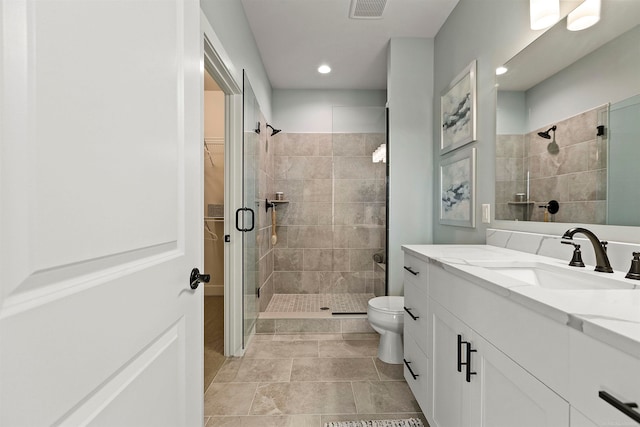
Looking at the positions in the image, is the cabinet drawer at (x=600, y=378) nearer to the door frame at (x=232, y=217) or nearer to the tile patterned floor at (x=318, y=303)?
the door frame at (x=232, y=217)

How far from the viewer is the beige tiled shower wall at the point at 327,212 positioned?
3.02 metres

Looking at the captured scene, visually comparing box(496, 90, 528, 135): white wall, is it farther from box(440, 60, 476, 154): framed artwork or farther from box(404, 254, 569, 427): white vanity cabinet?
box(404, 254, 569, 427): white vanity cabinet

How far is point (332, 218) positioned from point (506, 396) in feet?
8.37

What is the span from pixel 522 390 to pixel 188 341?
957mm

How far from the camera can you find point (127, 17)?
652 mm

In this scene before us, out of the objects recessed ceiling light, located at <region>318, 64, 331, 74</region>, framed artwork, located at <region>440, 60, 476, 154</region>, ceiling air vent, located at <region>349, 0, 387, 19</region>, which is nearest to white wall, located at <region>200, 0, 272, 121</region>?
recessed ceiling light, located at <region>318, 64, 331, 74</region>

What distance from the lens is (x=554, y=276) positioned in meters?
1.16

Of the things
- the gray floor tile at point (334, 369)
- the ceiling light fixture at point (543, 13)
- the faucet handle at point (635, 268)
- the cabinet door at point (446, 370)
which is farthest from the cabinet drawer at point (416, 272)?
the ceiling light fixture at point (543, 13)

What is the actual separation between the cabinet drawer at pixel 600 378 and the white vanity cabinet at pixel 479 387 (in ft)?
0.22

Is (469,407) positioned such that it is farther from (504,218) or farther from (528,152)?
(528,152)

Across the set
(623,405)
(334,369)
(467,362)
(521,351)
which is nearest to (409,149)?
(334,369)

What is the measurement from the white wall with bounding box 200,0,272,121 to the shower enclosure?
88 centimetres

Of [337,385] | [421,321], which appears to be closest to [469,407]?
[421,321]

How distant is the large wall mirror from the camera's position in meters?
1.09
